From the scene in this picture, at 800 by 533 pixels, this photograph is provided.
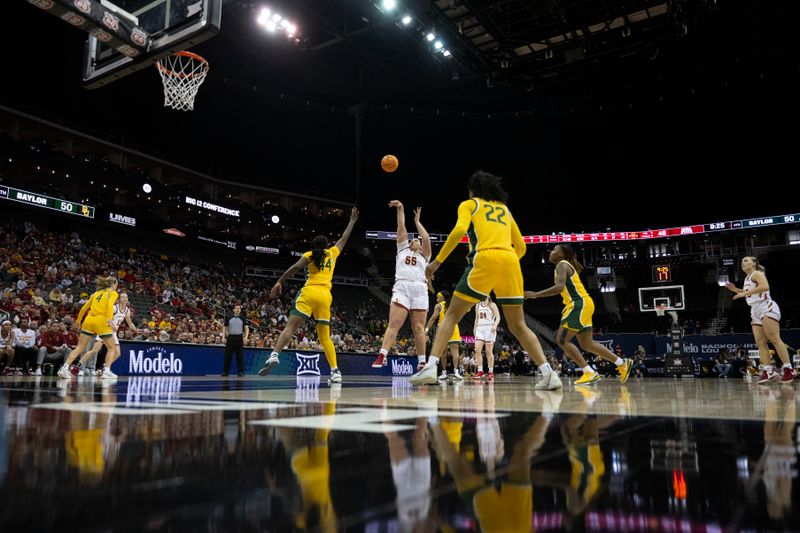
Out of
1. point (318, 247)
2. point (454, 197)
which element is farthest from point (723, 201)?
point (318, 247)

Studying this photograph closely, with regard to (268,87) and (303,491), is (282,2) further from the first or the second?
(303,491)

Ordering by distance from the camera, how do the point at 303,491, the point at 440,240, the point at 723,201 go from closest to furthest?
the point at 303,491 < the point at 723,201 < the point at 440,240

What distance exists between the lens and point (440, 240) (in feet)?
115

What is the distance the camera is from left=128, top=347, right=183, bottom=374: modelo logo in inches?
512

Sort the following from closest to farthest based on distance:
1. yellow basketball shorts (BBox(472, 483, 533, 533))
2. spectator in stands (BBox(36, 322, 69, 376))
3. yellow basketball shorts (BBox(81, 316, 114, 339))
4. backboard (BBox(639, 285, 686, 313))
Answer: yellow basketball shorts (BBox(472, 483, 533, 533)) → yellow basketball shorts (BBox(81, 316, 114, 339)) → spectator in stands (BBox(36, 322, 69, 376)) → backboard (BBox(639, 285, 686, 313))

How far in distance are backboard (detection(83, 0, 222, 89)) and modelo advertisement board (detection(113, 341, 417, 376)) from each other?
6491 millimetres

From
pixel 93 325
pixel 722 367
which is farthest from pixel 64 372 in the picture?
pixel 722 367

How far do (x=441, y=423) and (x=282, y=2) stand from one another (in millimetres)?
20677

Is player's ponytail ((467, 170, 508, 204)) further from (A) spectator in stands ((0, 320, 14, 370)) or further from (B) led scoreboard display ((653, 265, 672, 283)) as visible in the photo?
(B) led scoreboard display ((653, 265, 672, 283))

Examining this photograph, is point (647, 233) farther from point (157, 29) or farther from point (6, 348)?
point (6, 348)

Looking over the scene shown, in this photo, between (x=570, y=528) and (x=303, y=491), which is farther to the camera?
(x=303, y=491)

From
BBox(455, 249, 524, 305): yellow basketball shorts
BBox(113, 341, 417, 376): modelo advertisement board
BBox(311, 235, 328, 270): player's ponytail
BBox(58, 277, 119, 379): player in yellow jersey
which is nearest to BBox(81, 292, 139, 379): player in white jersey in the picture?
BBox(58, 277, 119, 379): player in yellow jersey

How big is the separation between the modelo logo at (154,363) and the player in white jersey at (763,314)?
1239 cm

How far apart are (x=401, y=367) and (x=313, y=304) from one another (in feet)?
47.6
